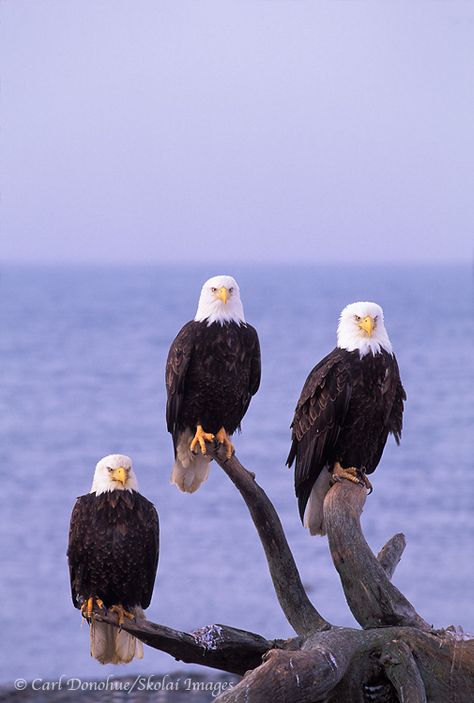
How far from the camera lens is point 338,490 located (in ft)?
14.9

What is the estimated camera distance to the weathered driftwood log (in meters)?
3.77

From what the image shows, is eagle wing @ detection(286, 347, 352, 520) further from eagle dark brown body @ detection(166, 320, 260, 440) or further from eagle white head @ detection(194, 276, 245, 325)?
eagle white head @ detection(194, 276, 245, 325)

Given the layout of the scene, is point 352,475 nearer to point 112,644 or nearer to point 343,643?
point 343,643

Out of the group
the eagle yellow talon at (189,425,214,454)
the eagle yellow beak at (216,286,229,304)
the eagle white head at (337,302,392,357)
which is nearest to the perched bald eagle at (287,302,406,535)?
the eagle white head at (337,302,392,357)

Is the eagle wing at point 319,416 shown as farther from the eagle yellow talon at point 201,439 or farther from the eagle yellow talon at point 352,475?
the eagle yellow talon at point 201,439

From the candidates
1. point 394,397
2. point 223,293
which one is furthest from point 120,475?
point 394,397

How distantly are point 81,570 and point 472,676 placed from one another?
153 centimetres

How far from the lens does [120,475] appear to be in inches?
173

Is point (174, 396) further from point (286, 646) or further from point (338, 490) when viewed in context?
point (286, 646)

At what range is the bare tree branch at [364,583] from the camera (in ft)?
13.9

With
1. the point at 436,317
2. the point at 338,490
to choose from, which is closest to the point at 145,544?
the point at 338,490

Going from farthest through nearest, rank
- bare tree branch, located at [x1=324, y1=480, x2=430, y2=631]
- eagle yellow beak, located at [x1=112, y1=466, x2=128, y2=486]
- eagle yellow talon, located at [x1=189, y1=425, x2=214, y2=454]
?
eagle yellow talon, located at [x1=189, y1=425, x2=214, y2=454]
eagle yellow beak, located at [x1=112, y1=466, x2=128, y2=486]
bare tree branch, located at [x1=324, y1=480, x2=430, y2=631]

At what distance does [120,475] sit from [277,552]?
2.24 ft

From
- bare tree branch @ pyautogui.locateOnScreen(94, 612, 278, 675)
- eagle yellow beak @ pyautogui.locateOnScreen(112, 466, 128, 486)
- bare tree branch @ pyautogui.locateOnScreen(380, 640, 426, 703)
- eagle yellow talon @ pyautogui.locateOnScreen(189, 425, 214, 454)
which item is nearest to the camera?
bare tree branch @ pyautogui.locateOnScreen(380, 640, 426, 703)
